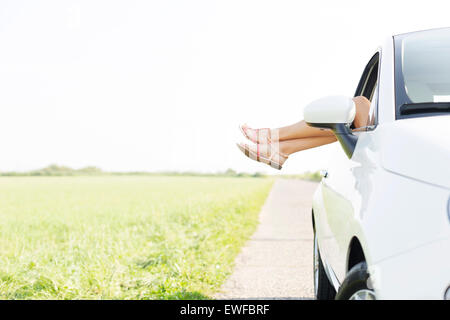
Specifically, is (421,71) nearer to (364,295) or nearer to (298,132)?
(364,295)

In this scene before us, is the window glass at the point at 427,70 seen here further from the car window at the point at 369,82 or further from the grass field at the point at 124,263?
the grass field at the point at 124,263

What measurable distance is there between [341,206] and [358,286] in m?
0.67

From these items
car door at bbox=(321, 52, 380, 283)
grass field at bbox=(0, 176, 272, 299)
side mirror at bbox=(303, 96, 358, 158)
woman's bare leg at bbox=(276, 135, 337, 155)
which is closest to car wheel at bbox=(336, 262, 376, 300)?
car door at bbox=(321, 52, 380, 283)

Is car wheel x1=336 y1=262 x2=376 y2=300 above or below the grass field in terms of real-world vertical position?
above

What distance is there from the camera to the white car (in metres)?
1.55

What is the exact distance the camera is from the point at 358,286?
6.22 ft

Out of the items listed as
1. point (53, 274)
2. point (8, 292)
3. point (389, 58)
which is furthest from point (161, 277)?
point (389, 58)

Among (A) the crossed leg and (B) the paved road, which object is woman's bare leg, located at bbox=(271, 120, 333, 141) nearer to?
(A) the crossed leg

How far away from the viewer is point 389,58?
2.57 m

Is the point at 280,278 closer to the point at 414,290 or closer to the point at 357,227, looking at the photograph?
the point at 357,227

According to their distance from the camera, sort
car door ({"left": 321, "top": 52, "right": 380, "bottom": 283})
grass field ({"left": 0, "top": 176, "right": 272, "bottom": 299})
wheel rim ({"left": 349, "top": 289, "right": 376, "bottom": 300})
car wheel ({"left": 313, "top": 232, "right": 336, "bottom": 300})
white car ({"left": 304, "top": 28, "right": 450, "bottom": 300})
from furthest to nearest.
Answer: grass field ({"left": 0, "top": 176, "right": 272, "bottom": 299}) < car wheel ({"left": 313, "top": 232, "right": 336, "bottom": 300}) < car door ({"left": 321, "top": 52, "right": 380, "bottom": 283}) < wheel rim ({"left": 349, "top": 289, "right": 376, "bottom": 300}) < white car ({"left": 304, "top": 28, "right": 450, "bottom": 300})

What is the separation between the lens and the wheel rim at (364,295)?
1758 millimetres

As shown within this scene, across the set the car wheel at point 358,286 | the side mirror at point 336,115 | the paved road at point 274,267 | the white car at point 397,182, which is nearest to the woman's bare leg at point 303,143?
the white car at point 397,182

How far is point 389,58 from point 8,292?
3796 mm
